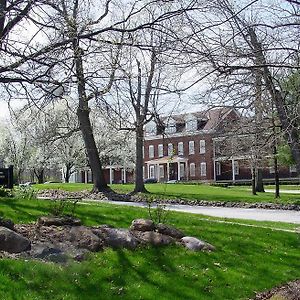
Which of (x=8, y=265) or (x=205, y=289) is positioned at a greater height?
(x=8, y=265)

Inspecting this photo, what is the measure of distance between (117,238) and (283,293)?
113 inches

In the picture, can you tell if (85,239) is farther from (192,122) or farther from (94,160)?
(94,160)

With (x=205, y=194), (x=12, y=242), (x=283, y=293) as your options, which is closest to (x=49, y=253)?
(x=12, y=242)

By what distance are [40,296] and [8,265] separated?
36.3 inches

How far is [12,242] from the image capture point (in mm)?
8117

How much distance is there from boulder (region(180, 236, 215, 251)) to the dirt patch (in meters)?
1.76

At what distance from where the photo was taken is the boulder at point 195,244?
970 cm

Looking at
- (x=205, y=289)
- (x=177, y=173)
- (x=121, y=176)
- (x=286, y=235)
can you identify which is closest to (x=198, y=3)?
(x=205, y=289)

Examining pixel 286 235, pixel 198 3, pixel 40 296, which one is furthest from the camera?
pixel 286 235

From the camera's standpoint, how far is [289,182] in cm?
5300

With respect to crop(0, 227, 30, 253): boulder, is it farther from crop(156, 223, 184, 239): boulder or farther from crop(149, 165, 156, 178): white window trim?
crop(149, 165, 156, 178): white window trim

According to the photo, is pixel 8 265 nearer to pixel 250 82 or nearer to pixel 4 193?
pixel 250 82

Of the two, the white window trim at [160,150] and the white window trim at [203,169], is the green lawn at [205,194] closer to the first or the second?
the white window trim at [203,169]

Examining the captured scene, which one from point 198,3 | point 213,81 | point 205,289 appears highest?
point 198,3
